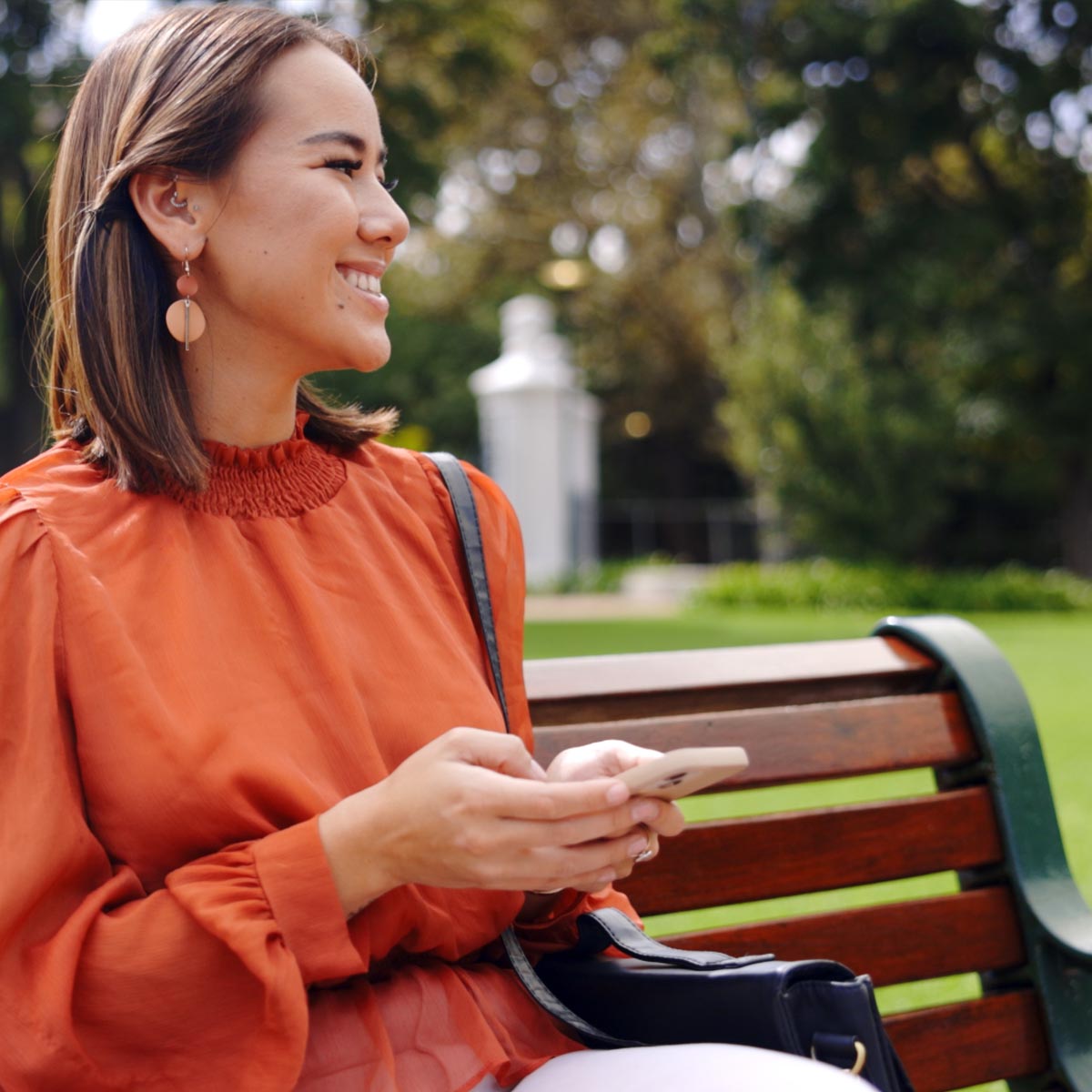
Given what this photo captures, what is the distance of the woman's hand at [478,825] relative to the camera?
Answer: 1.37m

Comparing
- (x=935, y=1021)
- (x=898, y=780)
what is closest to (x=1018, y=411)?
(x=898, y=780)

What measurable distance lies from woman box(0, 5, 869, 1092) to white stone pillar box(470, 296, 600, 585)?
601 inches

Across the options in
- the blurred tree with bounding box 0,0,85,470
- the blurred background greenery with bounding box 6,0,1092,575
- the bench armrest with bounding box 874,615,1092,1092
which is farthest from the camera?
the blurred background greenery with bounding box 6,0,1092,575

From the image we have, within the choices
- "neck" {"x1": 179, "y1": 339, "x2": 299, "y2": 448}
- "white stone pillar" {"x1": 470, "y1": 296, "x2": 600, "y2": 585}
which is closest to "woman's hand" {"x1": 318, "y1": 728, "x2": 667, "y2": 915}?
"neck" {"x1": 179, "y1": 339, "x2": 299, "y2": 448}

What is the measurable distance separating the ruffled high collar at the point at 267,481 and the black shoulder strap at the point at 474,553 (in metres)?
0.17

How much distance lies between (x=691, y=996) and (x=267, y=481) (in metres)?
0.83

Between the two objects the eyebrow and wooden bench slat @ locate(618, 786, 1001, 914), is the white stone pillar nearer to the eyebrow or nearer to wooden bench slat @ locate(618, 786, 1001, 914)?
wooden bench slat @ locate(618, 786, 1001, 914)

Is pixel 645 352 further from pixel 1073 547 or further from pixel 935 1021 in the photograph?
pixel 935 1021

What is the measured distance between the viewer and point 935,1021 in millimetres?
2264

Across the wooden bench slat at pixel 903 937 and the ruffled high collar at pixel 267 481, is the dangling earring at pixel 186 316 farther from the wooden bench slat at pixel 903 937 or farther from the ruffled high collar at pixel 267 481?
the wooden bench slat at pixel 903 937

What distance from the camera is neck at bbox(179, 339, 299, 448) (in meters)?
1.81

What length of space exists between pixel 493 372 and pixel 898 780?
1250cm

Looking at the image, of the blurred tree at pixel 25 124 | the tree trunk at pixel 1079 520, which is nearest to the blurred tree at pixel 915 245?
the tree trunk at pixel 1079 520

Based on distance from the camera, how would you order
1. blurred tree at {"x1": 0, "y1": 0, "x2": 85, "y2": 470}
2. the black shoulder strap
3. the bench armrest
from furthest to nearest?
1. blurred tree at {"x1": 0, "y1": 0, "x2": 85, "y2": 470}
2. the bench armrest
3. the black shoulder strap
